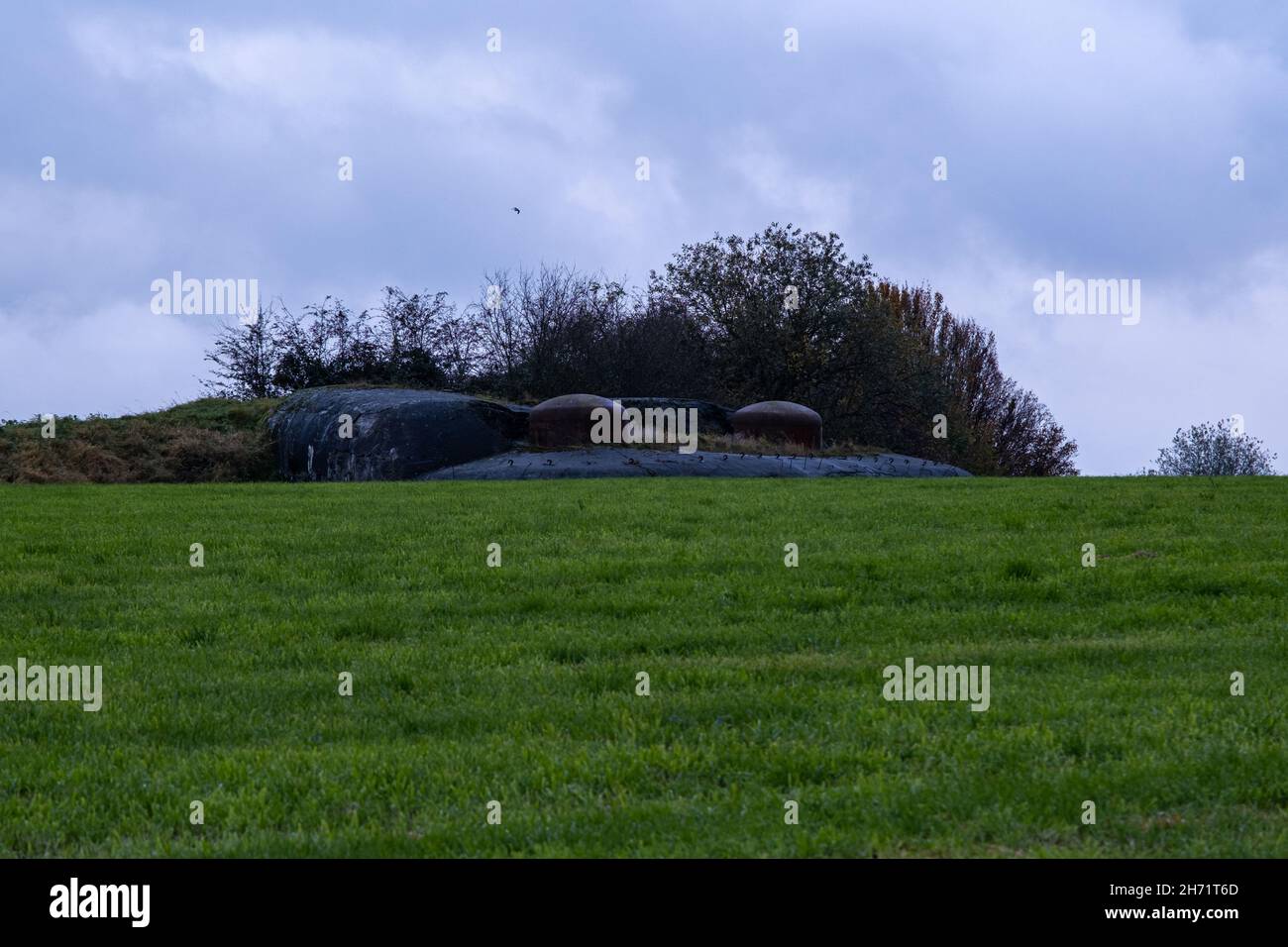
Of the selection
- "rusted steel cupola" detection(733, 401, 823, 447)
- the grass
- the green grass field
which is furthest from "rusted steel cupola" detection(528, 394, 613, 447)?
the green grass field

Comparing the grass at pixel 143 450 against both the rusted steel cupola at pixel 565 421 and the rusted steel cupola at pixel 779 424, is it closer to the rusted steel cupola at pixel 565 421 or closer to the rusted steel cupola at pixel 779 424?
the rusted steel cupola at pixel 565 421

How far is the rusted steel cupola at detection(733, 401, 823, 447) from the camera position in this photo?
35.2 meters

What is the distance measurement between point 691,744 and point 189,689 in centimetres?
379

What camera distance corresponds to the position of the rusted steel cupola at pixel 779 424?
35250mm

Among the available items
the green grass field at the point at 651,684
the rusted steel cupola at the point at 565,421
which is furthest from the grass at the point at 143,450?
the green grass field at the point at 651,684

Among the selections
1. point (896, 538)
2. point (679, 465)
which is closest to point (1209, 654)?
point (896, 538)

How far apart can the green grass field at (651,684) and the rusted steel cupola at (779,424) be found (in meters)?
18.8

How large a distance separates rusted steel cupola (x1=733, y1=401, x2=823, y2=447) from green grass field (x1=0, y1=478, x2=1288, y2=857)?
61.7 ft

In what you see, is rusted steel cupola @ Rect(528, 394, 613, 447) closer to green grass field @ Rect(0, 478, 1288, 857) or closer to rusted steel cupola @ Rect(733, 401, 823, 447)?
rusted steel cupola @ Rect(733, 401, 823, 447)

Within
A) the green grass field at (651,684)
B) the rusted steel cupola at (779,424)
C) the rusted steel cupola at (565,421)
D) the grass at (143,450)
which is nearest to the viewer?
the green grass field at (651,684)

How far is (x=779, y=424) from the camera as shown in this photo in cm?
3528

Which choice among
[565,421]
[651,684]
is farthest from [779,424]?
[651,684]

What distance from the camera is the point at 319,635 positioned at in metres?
10.0

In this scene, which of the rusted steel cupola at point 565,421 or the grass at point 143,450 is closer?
the grass at point 143,450
